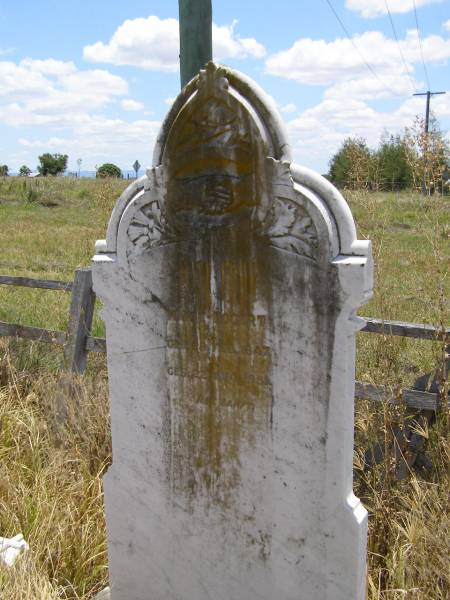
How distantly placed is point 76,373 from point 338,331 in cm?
295

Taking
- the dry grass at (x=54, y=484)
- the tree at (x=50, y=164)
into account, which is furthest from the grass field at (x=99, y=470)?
the tree at (x=50, y=164)

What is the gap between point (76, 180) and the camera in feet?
103

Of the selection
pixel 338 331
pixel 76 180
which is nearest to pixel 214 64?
pixel 338 331

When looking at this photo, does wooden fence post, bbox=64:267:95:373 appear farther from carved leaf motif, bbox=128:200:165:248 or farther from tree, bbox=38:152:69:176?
tree, bbox=38:152:69:176

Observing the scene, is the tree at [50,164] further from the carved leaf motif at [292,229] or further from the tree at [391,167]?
the carved leaf motif at [292,229]

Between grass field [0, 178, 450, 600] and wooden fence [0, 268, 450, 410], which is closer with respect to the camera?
grass field [0, 178, 450, 600]

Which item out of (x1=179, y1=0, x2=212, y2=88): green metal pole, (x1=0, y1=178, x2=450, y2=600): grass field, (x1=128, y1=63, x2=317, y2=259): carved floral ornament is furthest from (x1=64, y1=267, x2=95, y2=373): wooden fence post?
(x1=128, y1=63, x2=317, y2=259): carved floral ornament

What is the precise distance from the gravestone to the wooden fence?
1296 mm

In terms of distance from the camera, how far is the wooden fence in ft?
11.9

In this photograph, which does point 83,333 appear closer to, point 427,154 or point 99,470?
point 99,470

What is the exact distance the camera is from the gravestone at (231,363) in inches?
90.4

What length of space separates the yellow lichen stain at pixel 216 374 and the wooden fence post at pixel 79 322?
2.30m

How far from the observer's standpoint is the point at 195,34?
3.88 meters

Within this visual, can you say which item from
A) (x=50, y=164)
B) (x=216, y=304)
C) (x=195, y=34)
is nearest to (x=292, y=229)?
(x=216, y=304)
